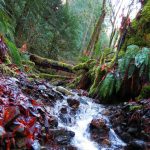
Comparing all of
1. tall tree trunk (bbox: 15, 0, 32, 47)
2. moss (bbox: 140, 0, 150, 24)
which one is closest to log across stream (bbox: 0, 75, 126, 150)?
moss (bbox: 140, 0, 150, 24)

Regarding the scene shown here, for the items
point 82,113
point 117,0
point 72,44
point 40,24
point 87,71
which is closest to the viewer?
point 82,113

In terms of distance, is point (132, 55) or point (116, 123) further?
point (132, 55)

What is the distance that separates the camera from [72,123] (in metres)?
4.82

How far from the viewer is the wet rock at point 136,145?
4062mm

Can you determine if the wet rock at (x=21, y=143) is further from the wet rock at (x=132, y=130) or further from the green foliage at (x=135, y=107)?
the green foliage at (x=135, y=107)

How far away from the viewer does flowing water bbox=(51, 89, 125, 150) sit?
4.18 metres

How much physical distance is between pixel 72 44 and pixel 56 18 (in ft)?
7.02

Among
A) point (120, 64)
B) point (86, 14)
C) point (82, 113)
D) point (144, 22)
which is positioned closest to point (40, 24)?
point (144, 22)

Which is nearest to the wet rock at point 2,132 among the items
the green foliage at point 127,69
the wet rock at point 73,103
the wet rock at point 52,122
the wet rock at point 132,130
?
the wet rock at point 52,122

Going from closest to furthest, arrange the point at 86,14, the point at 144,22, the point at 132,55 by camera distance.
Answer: the point at 132,55, the point at 144,22, the point at 86,14

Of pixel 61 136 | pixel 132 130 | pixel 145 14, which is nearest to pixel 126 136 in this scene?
pixel 132 130

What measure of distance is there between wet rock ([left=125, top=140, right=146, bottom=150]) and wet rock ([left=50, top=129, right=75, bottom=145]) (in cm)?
97

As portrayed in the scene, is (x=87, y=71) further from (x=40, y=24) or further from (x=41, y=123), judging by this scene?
(x=40, y=24)

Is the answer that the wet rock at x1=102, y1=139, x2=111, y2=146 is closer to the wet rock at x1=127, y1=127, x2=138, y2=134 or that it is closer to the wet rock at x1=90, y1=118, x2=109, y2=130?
the wet rock at x1=90, y1=118, x2=109, y2=130
